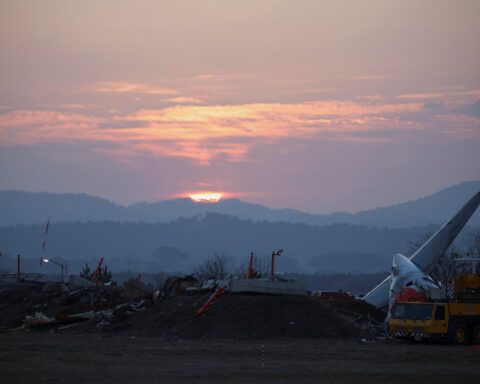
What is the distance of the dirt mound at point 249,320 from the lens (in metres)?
33.1

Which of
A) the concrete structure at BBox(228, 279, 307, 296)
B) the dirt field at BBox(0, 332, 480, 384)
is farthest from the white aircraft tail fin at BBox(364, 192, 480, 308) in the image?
the dirt field at BBox(0, 332, 480, 384)

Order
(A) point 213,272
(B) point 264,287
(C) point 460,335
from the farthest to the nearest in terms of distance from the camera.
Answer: (A) point 213,272 < (B) point 264,287 < (C) point 460,335

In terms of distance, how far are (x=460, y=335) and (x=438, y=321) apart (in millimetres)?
1283

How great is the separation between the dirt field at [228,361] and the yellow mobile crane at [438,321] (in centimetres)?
61

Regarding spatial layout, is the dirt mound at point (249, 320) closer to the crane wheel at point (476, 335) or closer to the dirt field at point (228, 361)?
the dirt field at point (228, 361)

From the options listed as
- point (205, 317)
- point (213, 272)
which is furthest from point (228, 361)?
point (213, 272)

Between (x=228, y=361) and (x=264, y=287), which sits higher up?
(x=264, y=287)

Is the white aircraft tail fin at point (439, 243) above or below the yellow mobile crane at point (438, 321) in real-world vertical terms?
above

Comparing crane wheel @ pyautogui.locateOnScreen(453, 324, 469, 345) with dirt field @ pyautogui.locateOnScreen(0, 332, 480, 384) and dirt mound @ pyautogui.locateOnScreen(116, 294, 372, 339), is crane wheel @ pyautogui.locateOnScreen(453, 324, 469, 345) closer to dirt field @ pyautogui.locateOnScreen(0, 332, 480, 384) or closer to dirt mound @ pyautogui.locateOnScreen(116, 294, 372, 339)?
dirt field @ pyautogui.locateOnScreen(0, 332, 480, 384)

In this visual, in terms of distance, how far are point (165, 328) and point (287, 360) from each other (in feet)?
36.4

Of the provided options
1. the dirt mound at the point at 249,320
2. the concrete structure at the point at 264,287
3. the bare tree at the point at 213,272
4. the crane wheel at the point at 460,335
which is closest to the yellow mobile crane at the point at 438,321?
the crane wheel at the point at 460,335

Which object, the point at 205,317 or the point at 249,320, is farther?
the point at 205,317

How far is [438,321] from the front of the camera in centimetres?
3127

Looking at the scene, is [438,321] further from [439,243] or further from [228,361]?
[439,243]
